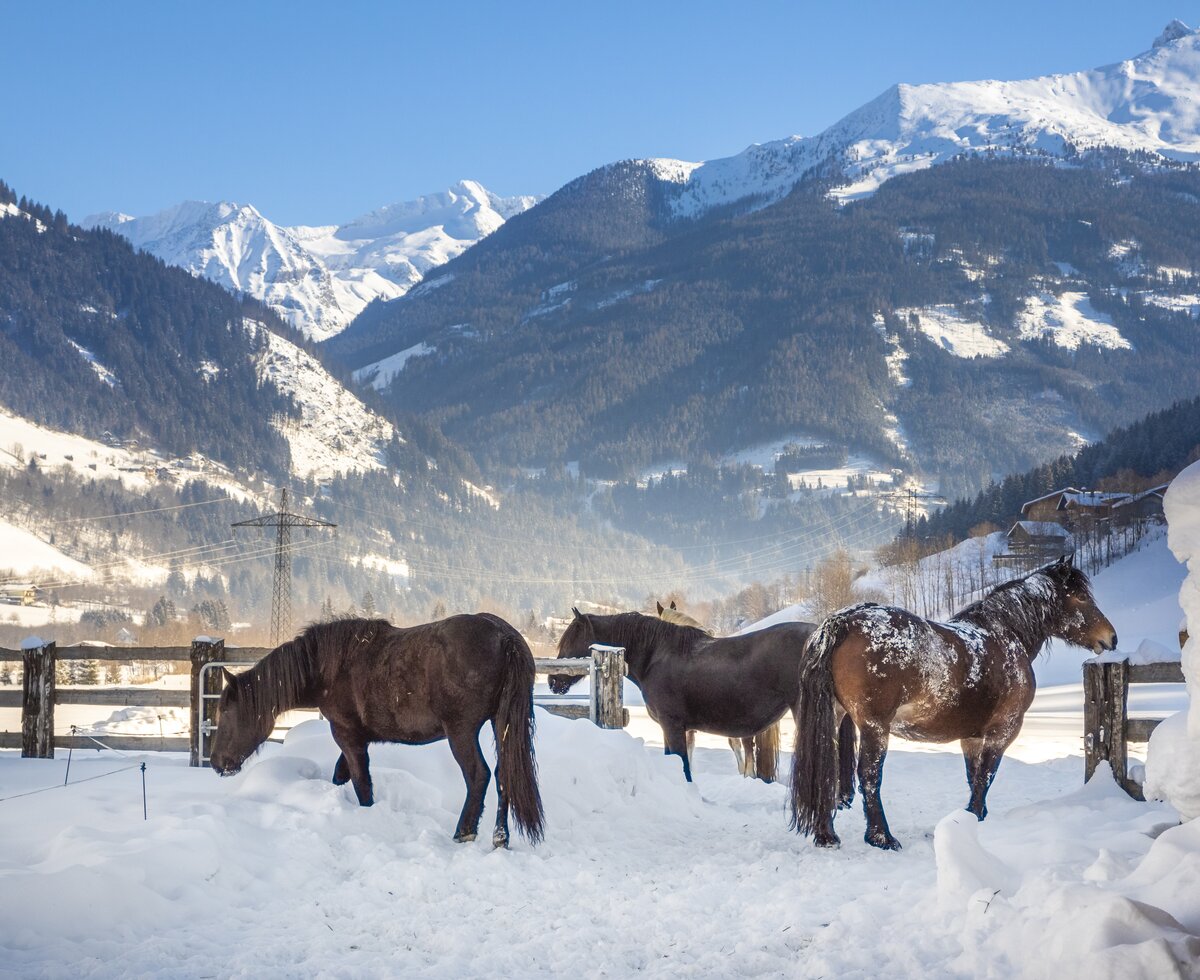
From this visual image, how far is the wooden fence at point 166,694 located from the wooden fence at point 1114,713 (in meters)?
4.09

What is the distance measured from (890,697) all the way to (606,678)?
3440mm

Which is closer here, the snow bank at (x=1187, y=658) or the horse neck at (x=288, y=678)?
the snow bank at (x=1187, y=658)

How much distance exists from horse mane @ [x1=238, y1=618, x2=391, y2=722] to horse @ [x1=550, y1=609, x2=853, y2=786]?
2.85m

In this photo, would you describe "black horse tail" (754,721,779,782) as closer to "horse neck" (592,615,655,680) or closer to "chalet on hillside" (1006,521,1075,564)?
"horse neck" (592,615,655,680)

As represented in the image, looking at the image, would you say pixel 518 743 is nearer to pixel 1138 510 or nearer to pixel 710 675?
pixel 710 675

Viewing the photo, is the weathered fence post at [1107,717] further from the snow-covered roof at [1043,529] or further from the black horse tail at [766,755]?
the snow-covered roof at [1043,529]

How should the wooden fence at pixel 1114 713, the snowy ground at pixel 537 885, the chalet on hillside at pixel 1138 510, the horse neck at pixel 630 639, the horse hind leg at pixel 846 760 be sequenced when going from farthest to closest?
the chalet on hillside at pixel 1138 510
the horse neck at pixel 630 639
the horse hind leg at pixel 846 760
the wooden fence at pixel 1114 713
the snowy ground at pixel 537 885

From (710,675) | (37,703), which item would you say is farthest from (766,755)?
(37,703)

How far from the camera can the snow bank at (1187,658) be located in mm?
5129

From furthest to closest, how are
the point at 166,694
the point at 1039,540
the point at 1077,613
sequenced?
the point at 1039,540, the point at 166,694, the point at 1077,613

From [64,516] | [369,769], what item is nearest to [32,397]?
[64,516]

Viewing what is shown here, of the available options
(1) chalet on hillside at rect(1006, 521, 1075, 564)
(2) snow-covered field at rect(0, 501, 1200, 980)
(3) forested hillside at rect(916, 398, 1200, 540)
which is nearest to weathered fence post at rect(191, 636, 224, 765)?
(2) snow-covered field at rect(0, 501, 1200, 980)

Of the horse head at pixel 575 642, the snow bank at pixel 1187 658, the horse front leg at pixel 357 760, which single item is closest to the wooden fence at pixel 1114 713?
the snow bank at pixel 1187 658

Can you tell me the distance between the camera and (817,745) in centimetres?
770
